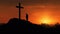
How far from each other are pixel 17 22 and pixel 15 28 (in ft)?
7.80

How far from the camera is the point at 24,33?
3359 cm

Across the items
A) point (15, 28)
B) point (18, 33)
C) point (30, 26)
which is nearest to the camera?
point (18, 33)

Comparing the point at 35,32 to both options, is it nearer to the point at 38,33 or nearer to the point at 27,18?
the point at 38,33

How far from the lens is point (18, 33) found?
3347 cm

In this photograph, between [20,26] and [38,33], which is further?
[20,26]

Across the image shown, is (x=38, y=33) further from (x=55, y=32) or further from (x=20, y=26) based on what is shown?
(x=20, y=26)

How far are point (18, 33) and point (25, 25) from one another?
7041 millimetres

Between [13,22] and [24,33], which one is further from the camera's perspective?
[13,22]

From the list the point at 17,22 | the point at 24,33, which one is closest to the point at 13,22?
the point at 17,22

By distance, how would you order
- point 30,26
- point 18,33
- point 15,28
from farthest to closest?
1. point 30,26
2. point 15,28
3. point 18,33

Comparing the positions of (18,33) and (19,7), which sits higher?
(19,7)

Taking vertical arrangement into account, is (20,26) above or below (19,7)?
below

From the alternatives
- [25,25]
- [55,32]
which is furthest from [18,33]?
[25,25]

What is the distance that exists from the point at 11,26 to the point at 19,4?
143 inches
